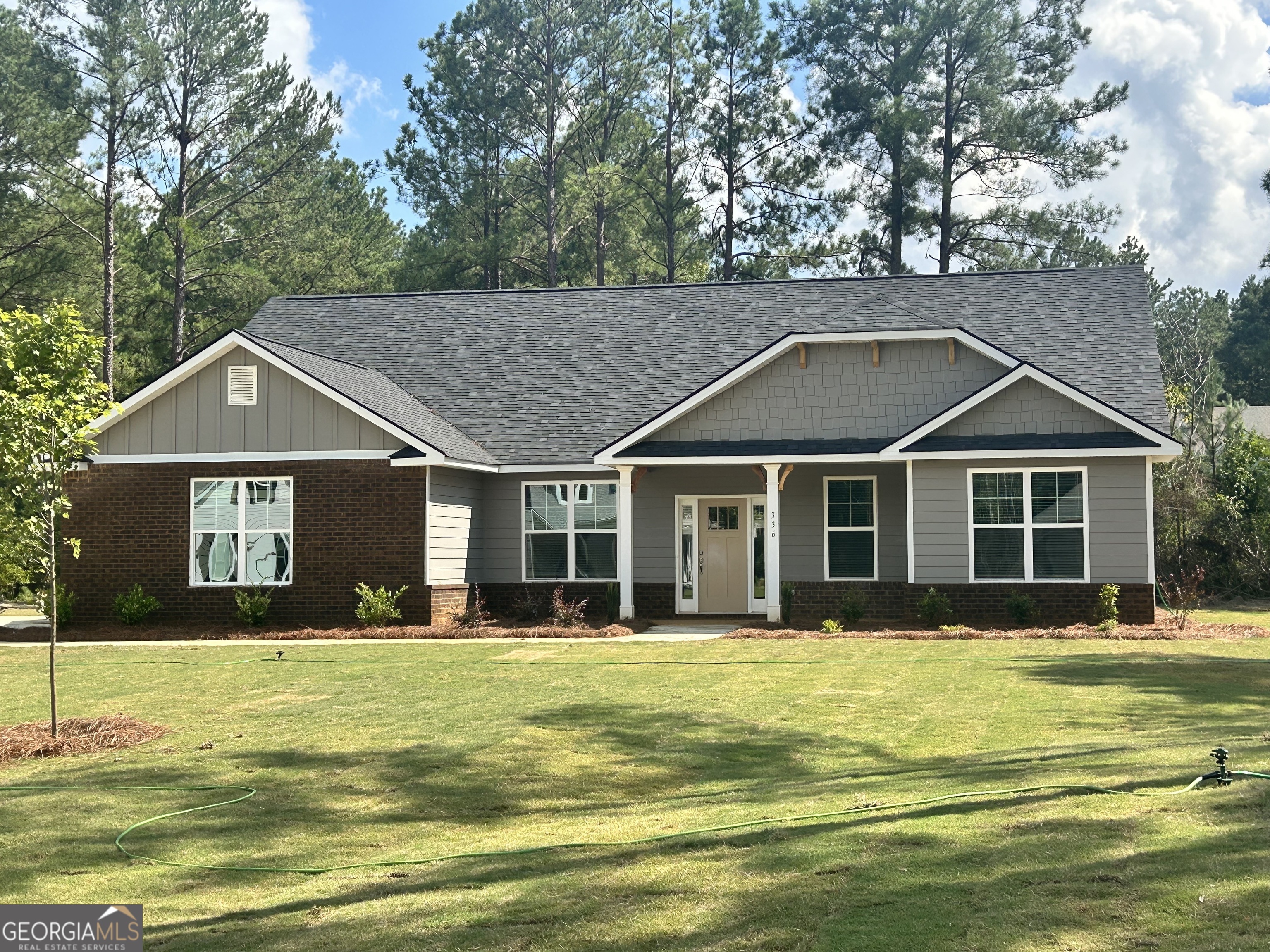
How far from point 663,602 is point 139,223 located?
89.8 ft

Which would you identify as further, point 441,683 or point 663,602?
point 663,602

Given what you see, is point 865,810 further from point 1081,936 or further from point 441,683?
point 441,683

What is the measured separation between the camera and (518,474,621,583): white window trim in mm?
23344

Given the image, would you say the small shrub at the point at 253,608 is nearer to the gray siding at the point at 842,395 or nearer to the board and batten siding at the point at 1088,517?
the gray siding at the point at 842,395

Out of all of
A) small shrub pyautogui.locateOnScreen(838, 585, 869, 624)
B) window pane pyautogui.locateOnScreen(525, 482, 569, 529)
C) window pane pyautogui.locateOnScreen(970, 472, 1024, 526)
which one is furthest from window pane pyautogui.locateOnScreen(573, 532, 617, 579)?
window pane pyautogui.locateOnScreen(970, 472, 1024, 526)

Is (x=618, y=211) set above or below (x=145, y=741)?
above

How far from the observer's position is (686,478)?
23125mm

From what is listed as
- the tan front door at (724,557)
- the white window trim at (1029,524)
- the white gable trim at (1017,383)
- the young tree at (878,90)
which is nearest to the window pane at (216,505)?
the tan front door at (724,557)

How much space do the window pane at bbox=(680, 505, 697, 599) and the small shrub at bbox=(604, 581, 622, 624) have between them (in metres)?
1.44

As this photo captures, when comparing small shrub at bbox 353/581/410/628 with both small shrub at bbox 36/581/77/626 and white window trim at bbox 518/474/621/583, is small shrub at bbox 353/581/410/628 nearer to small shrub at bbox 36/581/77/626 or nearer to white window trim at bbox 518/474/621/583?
white window trim at bbox 518/474/621/583

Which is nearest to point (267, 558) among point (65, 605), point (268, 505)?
point (268, 505)

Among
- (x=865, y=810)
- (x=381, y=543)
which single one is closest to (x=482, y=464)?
(x=381, y=543)

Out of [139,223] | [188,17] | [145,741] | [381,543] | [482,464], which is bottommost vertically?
[145,741]

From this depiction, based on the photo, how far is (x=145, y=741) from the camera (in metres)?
10.4
